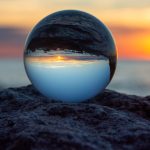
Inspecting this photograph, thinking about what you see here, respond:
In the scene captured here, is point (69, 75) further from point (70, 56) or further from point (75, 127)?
point (75, 127)

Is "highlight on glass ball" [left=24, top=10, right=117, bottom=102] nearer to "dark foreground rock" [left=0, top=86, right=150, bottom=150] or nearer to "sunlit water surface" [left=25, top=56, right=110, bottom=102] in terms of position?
"sunlit water surface" [left=25, top=56, right=110, bottom=102]

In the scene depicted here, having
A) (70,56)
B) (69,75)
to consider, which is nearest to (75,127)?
(69,75)

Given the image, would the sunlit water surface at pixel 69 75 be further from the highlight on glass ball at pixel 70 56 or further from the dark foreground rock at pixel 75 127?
the dark foreground rock at pixel 75 127

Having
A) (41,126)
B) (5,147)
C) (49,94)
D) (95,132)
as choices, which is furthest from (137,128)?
(49,94)

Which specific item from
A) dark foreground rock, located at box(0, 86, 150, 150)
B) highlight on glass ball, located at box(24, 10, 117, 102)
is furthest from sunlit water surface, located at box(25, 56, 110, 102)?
dark foreground rock, located at box(0, 86, 150, 150)

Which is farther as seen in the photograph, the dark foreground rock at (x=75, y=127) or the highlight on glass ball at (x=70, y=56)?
the highlight on glass ball at (x=70, y=56)

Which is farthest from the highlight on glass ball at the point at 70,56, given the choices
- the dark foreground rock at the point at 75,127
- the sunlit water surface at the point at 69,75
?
the dark foreground rock at the point at 75,127
